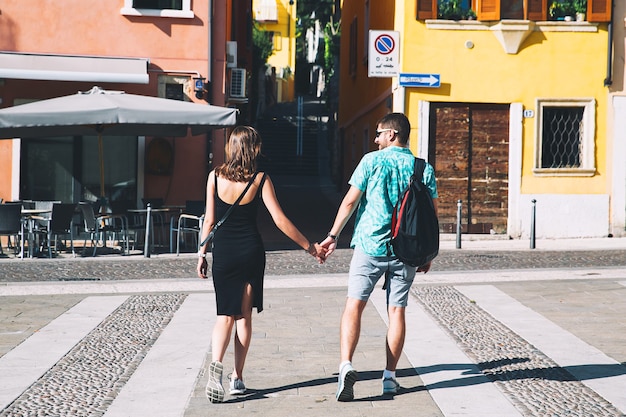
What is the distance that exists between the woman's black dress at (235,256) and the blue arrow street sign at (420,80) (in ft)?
42.0

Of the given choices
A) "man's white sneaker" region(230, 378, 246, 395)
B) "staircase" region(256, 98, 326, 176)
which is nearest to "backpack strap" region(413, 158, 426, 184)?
"man's white sneaker" region(230, 378, 246, 395)

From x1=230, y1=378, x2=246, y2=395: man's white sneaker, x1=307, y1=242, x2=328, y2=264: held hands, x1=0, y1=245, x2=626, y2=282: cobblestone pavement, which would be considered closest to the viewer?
x1=230, y1=378, x2=246, y2=395: man's white sneaker

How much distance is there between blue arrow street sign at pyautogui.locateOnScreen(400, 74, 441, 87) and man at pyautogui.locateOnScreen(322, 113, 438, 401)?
12.5 m

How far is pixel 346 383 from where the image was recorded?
578 cm

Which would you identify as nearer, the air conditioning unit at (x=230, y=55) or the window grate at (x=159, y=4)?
the window grate at (x=159, y=4)

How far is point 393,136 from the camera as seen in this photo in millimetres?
6066

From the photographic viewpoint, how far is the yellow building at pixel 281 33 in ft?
207

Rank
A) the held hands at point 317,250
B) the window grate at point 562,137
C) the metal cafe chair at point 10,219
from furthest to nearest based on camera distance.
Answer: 1. the window grate at point 562,137
2. the metal cafe chair at point 10,219
3. the held hands at point 317,250

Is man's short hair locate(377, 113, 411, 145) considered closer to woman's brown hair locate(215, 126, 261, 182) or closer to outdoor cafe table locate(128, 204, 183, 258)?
woman's brown hair locate(215, 126, 261, 182)

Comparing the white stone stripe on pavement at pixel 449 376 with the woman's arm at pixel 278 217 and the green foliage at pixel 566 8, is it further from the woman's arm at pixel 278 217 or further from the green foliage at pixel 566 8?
the green foliage at pixel 566 8

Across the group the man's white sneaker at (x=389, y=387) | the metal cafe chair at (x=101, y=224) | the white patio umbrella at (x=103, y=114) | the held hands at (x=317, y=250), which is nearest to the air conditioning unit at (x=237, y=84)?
the metal cafe chair at (x=101, y=224)

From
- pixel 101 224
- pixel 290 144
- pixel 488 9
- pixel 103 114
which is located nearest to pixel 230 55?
pixel 101 224

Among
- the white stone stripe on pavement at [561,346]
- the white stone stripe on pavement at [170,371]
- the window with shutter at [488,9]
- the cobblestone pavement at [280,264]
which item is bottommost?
the white stone stripe on pavement at [170,371]

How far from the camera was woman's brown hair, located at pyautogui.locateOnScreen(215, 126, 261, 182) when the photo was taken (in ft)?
19.4
